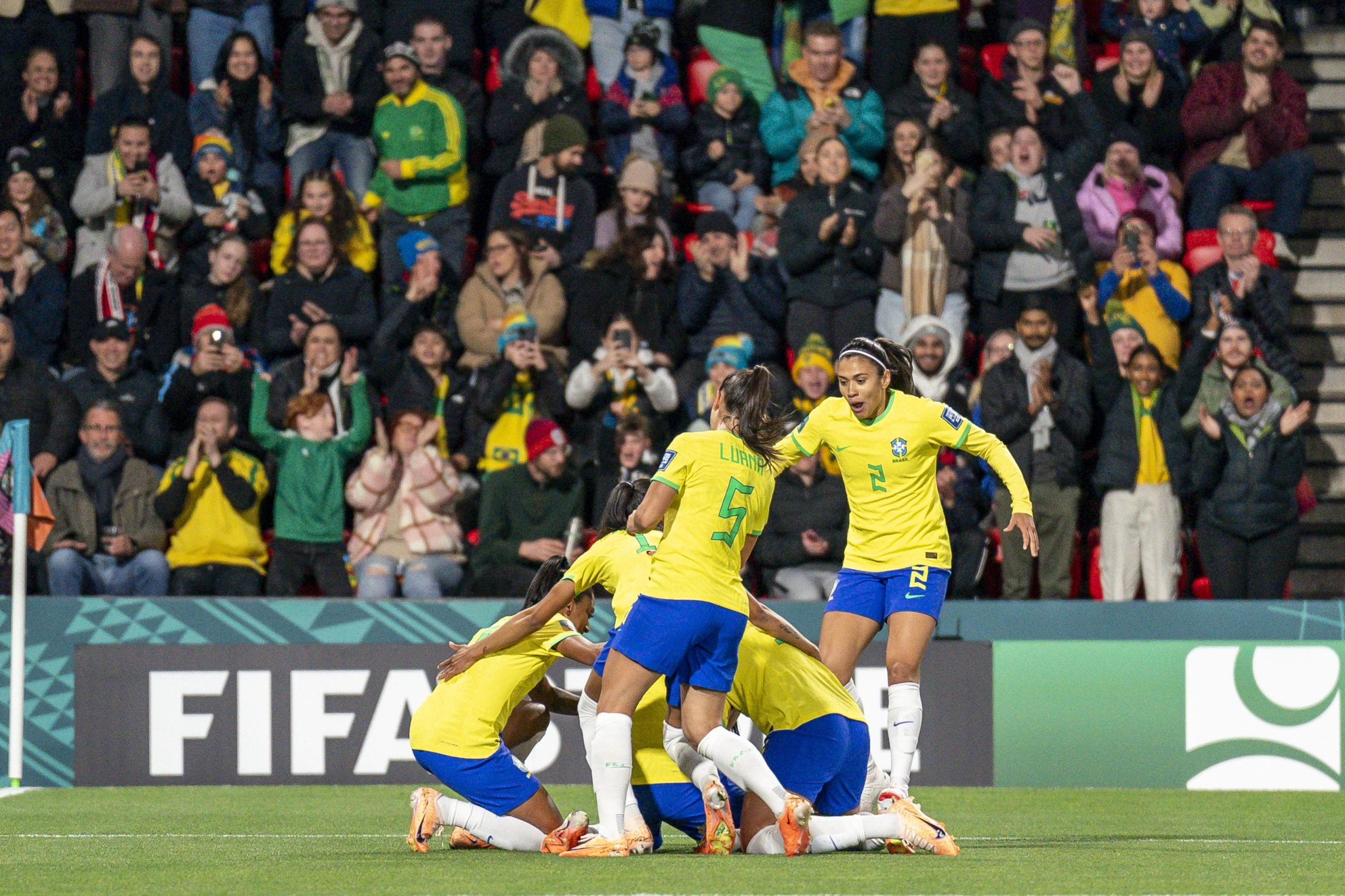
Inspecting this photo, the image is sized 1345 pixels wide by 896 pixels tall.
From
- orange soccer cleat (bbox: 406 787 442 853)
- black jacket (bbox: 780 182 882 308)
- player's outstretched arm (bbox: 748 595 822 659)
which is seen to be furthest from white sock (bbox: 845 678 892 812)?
black jacket (bbox: 780 182 882 308)

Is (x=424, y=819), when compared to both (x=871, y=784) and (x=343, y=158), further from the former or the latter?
(x=343, y=158)

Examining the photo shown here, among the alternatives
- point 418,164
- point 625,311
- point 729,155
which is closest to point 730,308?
point 625,311

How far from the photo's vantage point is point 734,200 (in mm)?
15039

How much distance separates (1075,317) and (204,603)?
21.6 ft

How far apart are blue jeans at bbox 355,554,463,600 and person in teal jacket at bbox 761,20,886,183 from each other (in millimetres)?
4269

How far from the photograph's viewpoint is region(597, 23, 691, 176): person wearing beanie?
594 inches

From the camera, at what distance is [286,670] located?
12492 millimetres

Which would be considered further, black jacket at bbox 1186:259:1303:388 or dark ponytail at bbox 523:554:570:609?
black jacket at bbox 1186:259:1303:388

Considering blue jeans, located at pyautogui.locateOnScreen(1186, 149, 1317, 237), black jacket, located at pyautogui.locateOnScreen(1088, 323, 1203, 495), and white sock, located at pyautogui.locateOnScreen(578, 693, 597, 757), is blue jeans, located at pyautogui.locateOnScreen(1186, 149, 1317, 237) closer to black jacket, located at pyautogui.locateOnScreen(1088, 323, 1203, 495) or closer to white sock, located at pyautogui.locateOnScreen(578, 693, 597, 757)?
black jacket, located at pyautogui.locateOnScreen(1088, 323, 1203, 495)

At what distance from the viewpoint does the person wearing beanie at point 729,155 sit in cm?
1499

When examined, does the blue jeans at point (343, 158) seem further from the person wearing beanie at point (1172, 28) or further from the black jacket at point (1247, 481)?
the black jacket at point (1247, 481)

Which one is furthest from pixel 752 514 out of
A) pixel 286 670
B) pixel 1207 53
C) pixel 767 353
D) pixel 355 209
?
pixel 1207 53

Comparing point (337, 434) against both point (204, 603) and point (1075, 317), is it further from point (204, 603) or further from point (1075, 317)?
point (1075, 317)

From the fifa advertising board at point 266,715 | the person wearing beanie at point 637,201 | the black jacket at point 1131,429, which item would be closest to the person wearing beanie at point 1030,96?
the black jacket at point 1131,429
